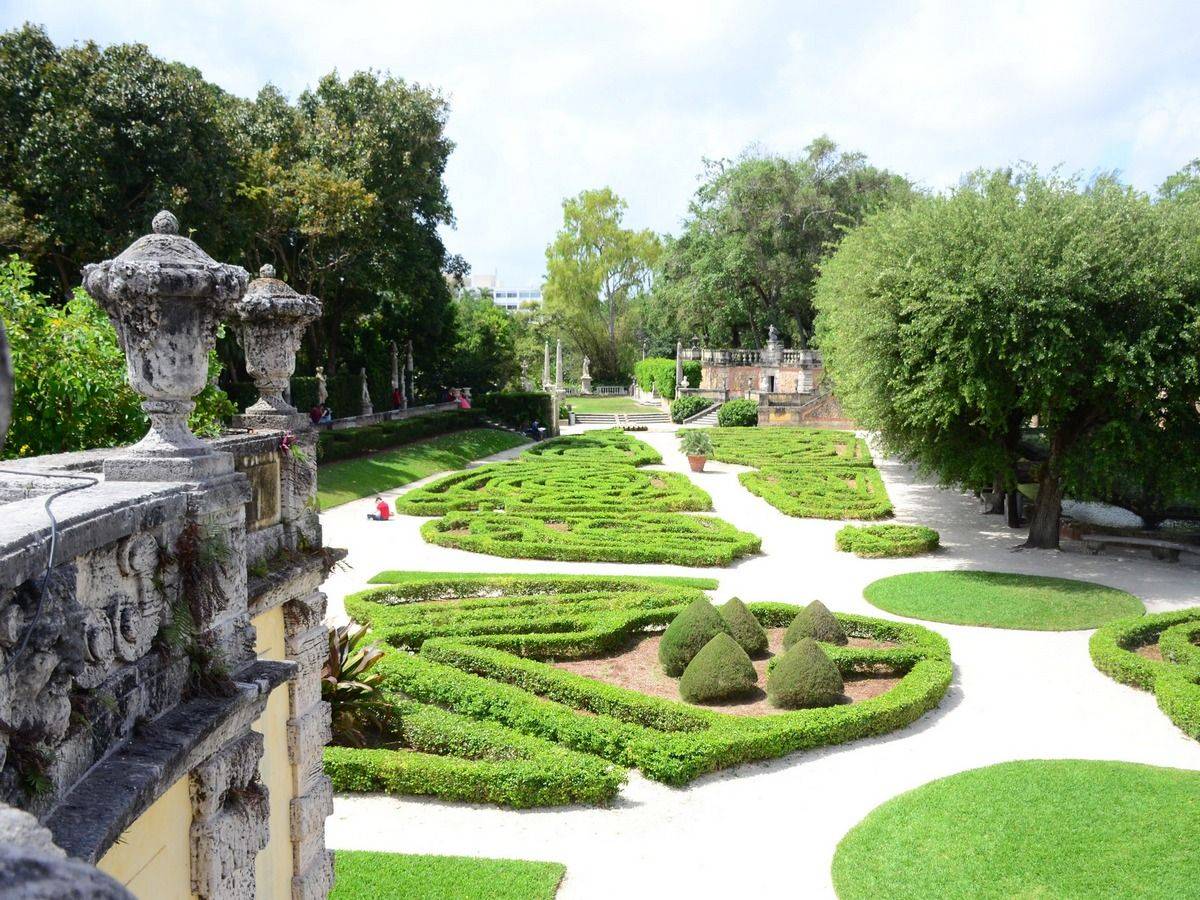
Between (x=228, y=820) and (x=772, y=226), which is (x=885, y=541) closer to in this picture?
(x=228, y=820)

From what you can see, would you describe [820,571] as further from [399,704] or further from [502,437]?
[502,437]

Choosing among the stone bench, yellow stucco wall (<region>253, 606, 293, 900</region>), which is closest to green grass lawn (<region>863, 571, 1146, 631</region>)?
the stone bench

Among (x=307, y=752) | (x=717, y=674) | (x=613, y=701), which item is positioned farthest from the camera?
(x=717, y=674)

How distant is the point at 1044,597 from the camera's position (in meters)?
15.7

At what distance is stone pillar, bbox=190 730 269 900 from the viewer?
4516mm

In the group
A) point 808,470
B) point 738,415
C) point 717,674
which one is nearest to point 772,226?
point 738,415

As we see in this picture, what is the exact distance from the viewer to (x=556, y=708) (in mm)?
10305

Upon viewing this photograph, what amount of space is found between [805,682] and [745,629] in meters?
1.82

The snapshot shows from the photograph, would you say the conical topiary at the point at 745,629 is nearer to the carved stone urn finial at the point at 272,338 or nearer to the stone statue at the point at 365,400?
the carved stone urn finial at the point at 272,338

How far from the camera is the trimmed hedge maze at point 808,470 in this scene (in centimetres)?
2377

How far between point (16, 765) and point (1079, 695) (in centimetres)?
1186

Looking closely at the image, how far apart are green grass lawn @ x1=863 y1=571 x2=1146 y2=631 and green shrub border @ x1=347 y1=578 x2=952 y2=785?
1.99 metres

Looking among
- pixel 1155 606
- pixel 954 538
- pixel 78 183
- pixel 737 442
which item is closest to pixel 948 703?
pixel 1155 606

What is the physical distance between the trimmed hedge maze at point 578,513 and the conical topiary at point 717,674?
6.79 metres
